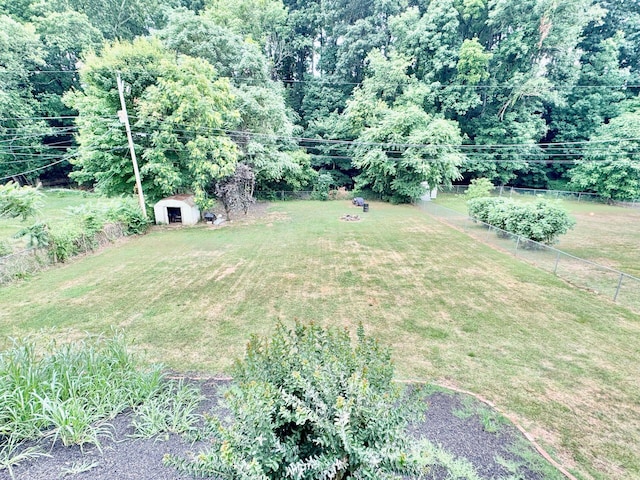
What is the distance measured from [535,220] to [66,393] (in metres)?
13.3

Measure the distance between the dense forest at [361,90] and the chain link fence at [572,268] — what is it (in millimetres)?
10550

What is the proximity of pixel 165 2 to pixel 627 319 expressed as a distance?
40852 mm

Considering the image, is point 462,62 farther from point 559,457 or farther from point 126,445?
point 126,445

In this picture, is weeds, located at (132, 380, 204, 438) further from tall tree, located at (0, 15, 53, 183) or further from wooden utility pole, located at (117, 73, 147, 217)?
tall tree, located at (0, 15, 53, 183)

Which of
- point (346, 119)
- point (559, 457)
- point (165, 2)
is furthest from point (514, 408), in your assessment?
point (165, 2)

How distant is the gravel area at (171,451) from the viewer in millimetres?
2520

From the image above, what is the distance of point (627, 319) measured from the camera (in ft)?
20.2

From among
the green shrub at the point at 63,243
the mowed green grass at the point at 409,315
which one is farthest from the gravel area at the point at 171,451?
the green shrub at the point at 63,243

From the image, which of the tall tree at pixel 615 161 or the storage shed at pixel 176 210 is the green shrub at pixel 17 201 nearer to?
the storage shed at pixel 176 210

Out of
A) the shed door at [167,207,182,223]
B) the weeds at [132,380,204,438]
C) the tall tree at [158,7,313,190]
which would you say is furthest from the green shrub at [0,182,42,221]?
the tall tree at [158,7,313,190]

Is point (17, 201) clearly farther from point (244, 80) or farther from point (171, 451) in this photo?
point (244, 80)

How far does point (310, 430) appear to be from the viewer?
6.87 feet

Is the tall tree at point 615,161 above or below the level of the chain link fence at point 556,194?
above

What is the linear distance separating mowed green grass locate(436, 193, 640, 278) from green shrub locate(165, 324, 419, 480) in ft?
37.4
